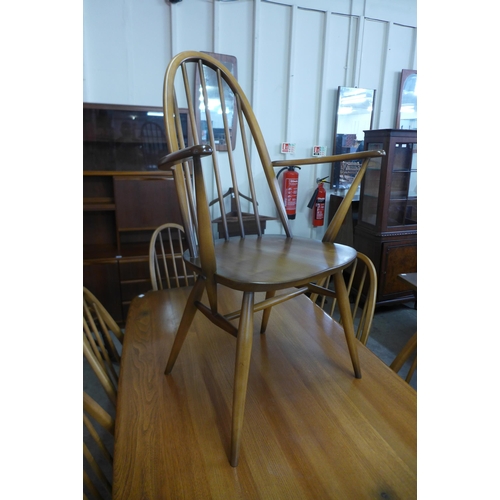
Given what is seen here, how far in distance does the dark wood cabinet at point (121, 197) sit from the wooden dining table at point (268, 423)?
1.25m

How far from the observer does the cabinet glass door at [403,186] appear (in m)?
2.39

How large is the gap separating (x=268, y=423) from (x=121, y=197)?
188 centimetres

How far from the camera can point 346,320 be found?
2.94 ft

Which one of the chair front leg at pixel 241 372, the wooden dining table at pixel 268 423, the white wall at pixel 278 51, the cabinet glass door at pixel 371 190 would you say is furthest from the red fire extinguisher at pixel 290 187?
the chair front leg at pixel 241 372

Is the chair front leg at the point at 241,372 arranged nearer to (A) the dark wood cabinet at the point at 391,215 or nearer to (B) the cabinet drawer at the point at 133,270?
(B) the cabinet drawer at the point at 133,270

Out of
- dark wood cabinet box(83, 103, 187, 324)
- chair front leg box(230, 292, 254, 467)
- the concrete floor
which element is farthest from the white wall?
chair front leg box(230, 292, 254, 467)

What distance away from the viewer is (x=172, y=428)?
0.70 metres

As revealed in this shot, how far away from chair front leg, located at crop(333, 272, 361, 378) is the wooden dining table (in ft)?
0.15

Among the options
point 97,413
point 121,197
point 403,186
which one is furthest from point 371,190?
point 97,413

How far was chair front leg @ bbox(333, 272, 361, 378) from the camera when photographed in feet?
2.78
